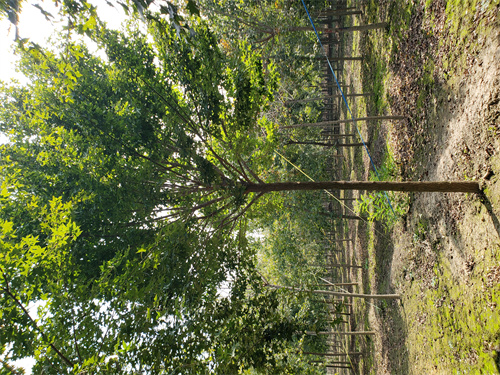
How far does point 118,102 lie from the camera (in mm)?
6453

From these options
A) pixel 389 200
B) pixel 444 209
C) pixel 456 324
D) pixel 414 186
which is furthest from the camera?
pixel 389 200

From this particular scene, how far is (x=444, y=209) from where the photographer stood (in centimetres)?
601

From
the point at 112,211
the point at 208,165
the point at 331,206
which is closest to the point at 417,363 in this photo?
the point at 208,165

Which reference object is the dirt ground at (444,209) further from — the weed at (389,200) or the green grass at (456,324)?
the weed at (389,200)

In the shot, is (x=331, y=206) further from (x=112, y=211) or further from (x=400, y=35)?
(x=112, y=211)

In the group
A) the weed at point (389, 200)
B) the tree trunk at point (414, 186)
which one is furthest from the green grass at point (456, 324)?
the weed at point (389, 200)

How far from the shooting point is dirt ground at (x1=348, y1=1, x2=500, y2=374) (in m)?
4.62

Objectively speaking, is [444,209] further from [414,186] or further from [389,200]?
[389,200]

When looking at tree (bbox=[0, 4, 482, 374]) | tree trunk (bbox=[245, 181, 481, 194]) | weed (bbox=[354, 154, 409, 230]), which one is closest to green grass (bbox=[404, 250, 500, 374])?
tree trunk (bbox=[245, 181, 481, 194])

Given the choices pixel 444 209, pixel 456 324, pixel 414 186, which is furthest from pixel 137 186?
pixel 456 324

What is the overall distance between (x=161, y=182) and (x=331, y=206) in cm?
1471

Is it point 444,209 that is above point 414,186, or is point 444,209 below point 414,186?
above

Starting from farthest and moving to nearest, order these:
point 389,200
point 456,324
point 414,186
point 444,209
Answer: point 389,200, point 444,209, point 456,324, point 414,186

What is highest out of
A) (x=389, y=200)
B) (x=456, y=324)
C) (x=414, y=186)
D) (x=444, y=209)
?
(x=389, y=200)
